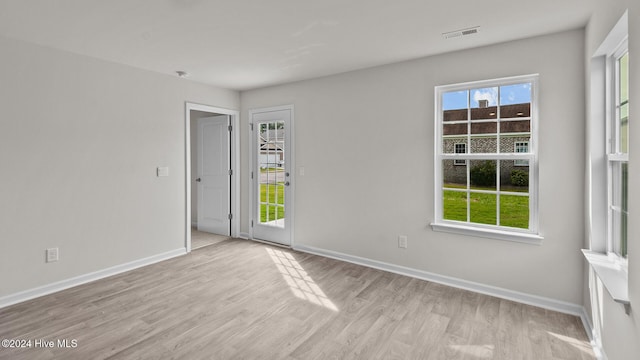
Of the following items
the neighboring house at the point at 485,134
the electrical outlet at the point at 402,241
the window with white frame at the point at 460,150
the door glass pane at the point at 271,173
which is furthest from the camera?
the door glass pane at the point at 271,173

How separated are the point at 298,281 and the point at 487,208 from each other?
7.25 ft

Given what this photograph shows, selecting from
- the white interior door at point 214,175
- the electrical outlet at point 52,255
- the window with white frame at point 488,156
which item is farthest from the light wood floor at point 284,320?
the white interior door at point 214,175

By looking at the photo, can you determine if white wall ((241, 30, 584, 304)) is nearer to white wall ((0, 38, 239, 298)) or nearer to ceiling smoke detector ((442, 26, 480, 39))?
ceiling smoke detector ((442, 26, 480, 39))

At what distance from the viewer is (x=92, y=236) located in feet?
11.5

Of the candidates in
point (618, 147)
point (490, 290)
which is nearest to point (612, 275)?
point (618, 147)

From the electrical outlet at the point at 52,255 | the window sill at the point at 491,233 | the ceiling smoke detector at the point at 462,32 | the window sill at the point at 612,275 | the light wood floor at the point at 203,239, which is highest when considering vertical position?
the ceiling smoke detector at the point at 462,32

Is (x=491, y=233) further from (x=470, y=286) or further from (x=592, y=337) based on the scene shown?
(x=592, y=337)

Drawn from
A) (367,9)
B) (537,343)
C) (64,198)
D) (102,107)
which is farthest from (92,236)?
(537,343)

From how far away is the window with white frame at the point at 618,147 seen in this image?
1.99 metres

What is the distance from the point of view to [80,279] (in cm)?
339

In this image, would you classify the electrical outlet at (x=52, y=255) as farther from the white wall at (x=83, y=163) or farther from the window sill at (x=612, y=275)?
the window sill at (x=612, y=275)

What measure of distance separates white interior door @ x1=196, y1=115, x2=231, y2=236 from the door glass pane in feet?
2.05

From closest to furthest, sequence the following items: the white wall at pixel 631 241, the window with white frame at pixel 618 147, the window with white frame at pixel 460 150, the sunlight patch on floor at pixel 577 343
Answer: the white wall at pixel 631 241 < the window with white frame at pixel 618 147 < the sunlight patch on floor at pixel 577 343 < the window with white frame at pixel 460 150

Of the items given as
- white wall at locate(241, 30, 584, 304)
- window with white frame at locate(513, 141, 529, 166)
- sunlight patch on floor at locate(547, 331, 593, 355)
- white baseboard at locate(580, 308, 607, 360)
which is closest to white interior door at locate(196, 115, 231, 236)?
white wall at locate(241, 30, 584, 304)
